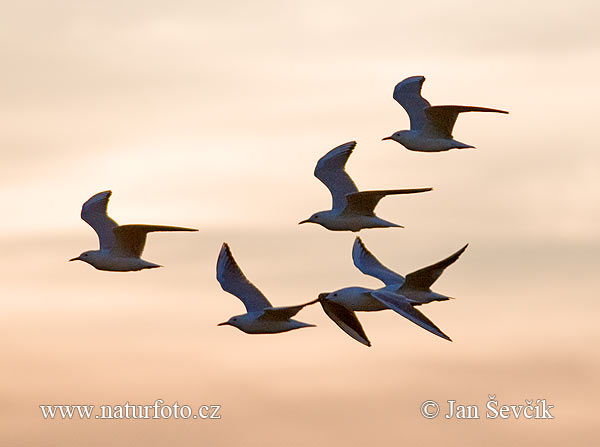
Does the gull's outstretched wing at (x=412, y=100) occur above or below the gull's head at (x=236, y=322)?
above

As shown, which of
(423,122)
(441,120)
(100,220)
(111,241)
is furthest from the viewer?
(423,122)

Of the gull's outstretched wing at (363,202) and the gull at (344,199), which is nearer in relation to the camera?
the gull's outstretched wing at (363,202)

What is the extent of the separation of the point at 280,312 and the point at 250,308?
5.40 feet

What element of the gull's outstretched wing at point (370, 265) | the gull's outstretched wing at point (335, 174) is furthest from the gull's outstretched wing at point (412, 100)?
the gull's outstretched wing at point (370, 265)

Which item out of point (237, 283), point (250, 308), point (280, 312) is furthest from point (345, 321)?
point (237, 283)

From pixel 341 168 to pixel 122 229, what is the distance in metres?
6.00

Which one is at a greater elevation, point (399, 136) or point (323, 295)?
point (399, 136)

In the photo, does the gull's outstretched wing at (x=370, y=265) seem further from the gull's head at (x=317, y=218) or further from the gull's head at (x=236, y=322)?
the gull's head at (x=236, y=322)

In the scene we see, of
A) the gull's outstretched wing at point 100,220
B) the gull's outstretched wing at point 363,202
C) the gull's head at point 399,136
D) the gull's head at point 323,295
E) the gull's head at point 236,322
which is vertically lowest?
the gull's head at point 236,322

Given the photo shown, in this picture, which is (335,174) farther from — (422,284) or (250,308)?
(422,284)

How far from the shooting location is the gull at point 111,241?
36.3m

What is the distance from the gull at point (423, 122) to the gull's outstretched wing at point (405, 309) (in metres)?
6.52

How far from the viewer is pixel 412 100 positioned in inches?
1534

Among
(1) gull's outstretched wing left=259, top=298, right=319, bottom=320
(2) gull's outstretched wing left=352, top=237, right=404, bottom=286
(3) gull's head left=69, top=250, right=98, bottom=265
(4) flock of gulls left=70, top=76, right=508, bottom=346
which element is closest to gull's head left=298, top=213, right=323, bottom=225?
(4) flock of gulls left=70, top=76, right=508, bottom=346
